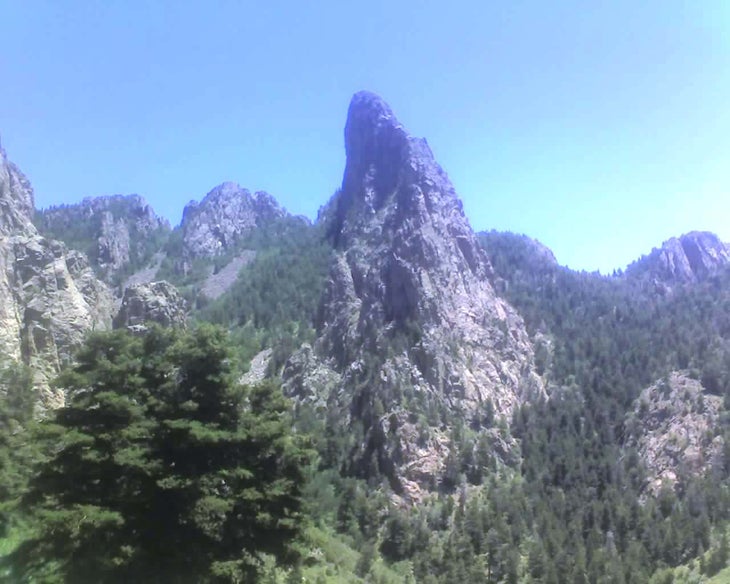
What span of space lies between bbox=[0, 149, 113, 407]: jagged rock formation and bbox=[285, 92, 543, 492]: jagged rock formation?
5571 centimetres

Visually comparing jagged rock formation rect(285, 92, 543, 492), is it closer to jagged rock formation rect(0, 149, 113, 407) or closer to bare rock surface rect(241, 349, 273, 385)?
bare rock surface rect(241, 349, 273, 385)

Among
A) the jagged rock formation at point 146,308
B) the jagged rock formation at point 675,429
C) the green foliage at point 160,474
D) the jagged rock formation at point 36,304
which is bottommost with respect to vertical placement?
the green foliage at point 160,474

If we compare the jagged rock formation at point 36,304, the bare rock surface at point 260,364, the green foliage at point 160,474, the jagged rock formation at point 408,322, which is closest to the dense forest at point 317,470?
the green foliage at point 160,474

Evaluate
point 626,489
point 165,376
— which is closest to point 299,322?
point 626,489

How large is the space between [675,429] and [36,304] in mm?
100560

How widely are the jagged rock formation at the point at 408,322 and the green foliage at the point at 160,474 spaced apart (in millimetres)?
85381

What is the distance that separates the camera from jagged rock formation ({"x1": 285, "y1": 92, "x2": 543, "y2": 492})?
115 meters

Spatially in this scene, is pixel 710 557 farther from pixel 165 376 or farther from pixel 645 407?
pixel 165 376

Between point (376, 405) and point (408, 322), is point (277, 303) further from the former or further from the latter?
point (376, 405)

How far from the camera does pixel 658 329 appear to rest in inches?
5950

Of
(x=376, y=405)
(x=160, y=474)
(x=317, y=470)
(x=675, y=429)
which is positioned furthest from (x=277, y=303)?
(x=160, y=474)

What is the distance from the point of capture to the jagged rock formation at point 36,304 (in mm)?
64500

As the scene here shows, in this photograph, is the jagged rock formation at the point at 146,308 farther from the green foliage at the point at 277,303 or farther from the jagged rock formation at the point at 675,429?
the jagged rock formation at the point at 675,429

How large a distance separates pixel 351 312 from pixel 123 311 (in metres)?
48.7
